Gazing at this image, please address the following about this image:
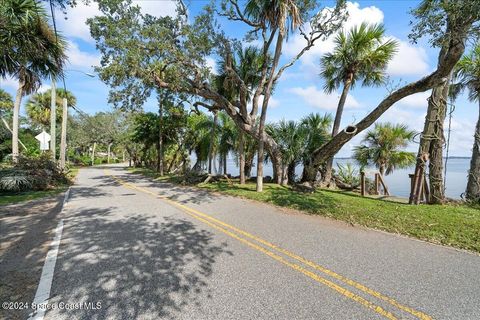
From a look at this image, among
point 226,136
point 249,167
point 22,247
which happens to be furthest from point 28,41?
point 249,167

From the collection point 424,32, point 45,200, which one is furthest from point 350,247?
point 45,200

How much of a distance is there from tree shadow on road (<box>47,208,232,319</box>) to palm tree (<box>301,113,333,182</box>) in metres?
7.99

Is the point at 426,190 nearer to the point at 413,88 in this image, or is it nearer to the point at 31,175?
the point at 413,88

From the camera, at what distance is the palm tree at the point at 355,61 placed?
11.1 meters

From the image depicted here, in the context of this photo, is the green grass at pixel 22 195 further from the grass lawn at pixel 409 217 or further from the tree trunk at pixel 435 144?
the tree trunk at pixel 435 144

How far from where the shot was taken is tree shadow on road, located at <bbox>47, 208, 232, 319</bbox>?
278 cm

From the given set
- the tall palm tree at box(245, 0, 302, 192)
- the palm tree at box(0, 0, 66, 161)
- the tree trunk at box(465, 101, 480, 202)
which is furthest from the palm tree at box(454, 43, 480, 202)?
the palm tree at box(0, 0, 66, 161)

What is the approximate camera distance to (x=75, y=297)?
2.92m

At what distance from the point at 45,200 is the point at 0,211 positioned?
2.02 m

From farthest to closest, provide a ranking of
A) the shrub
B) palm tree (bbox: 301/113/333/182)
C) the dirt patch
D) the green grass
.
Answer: palm tree (bbox: 301/113/333/182) → the shrub → the green grass → the dirt patch

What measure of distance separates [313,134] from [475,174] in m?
6.86

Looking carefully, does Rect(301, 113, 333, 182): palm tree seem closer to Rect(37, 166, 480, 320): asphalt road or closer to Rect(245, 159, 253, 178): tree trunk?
Rect(245, 159, 253, 178): tree trunk

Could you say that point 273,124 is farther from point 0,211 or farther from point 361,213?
point 0,211

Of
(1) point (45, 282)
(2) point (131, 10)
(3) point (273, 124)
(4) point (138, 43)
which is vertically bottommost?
(1) point (45, 282)
